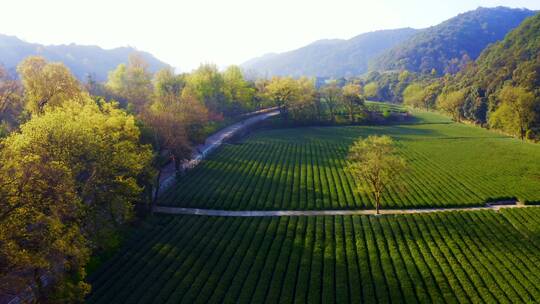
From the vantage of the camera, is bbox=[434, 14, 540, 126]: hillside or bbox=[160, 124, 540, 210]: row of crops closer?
bbox=[160, 124, 540, 210]: row of crops

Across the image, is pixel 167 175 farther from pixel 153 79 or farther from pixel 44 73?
pixel 153 79

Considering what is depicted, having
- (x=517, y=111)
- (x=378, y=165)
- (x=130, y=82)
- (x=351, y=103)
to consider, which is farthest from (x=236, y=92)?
(x=517, y=111)

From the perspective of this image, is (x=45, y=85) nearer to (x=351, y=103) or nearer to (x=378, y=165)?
(x=378, y=165)

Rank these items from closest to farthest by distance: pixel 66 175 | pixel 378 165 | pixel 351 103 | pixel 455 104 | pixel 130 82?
pixel 66 175 < pixel 378 165 < pixel 130 82 < pixel 351 103 < pixel 455 104

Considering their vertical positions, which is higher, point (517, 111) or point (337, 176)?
point (517, 111)

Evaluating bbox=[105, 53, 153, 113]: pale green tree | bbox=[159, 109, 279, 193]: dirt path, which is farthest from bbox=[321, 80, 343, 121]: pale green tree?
bbox=[105, 53, 153, 113]: pale green tree

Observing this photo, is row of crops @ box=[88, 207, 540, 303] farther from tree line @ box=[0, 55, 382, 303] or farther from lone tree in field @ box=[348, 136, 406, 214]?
lone tree in field @ box=[348, 136, 406, 214]
